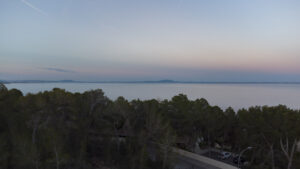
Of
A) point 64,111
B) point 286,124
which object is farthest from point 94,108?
point 286,124

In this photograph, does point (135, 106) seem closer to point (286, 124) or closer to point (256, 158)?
point (256, 158)

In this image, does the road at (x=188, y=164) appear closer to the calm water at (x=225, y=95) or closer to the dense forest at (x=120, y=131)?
the dense forest at (x=120, y=131)

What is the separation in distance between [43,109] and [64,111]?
1.38 meters

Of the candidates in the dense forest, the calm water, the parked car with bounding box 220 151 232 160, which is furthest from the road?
the calm water

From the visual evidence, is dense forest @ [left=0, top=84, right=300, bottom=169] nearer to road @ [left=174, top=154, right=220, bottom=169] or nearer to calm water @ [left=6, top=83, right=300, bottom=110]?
road @ [left=174, top=154, right=220, bottom=169]

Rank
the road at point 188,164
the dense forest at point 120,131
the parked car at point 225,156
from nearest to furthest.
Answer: the dense forest at point 120,131, the road at point 188,164, the parked car at point 225,156

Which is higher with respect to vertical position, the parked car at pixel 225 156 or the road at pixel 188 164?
the road at pixel 188 164

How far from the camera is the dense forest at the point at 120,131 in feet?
34.2

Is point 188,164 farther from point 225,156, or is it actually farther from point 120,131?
point 120,131

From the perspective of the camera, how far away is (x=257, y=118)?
48.8ft

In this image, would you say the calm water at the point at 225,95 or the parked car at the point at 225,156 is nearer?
the parked car at the point at 225,156

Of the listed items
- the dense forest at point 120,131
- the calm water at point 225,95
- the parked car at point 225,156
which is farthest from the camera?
the calm water at point 225,95

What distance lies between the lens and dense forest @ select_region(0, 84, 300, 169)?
34.2ft

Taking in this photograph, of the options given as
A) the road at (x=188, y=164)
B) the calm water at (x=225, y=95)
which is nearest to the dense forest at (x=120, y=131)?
the road at (x=188, y=164)
